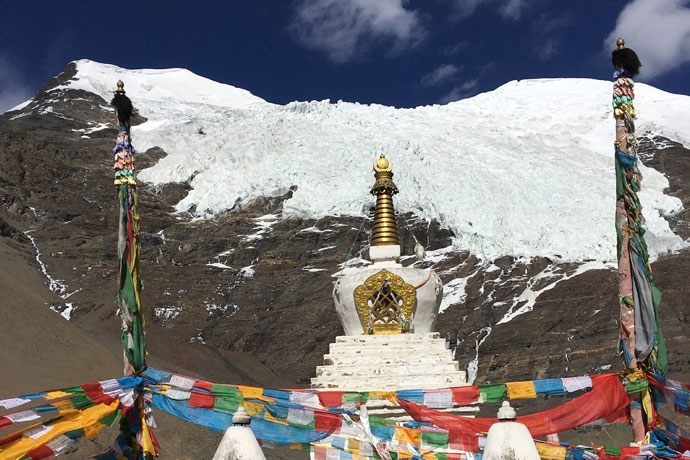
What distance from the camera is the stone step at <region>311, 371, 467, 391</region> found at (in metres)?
13.7

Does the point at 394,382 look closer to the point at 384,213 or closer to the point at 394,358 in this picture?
the point at 394,358

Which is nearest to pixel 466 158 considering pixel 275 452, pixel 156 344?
pixel 156 344

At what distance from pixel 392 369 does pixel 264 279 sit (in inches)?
2032

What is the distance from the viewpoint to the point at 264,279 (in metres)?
65.2

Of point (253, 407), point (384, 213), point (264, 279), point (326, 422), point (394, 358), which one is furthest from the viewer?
point (264, 279)

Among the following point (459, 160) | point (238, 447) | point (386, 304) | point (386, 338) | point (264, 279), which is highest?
point (459, 160)

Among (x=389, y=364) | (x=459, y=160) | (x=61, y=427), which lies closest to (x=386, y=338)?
(x=389, y=364)

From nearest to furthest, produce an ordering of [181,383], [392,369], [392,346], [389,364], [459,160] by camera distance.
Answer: [181,383]
[392,369]
[389,364]
[392,346]
[459,160]

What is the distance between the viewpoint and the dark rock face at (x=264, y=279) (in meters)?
48.2

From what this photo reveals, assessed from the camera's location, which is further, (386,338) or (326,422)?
(386,338)

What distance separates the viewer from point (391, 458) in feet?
30.7

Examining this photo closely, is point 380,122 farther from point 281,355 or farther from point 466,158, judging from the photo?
point 281,355

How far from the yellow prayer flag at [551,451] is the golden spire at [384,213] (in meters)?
8.17

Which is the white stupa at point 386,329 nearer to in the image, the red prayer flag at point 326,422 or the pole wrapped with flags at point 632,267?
the red prayer flag at point 326,422
